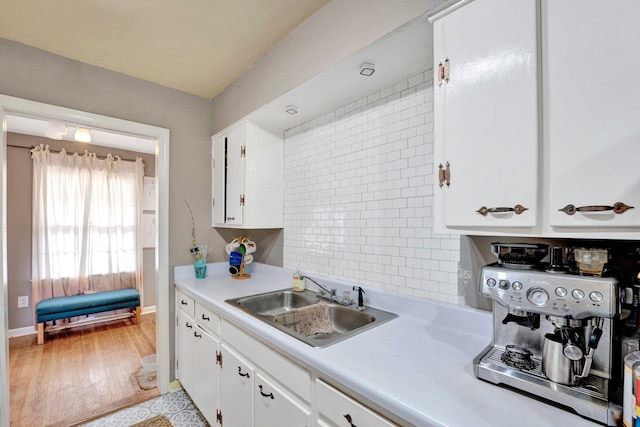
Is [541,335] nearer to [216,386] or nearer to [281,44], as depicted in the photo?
[216,386]

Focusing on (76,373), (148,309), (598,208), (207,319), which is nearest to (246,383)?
(207,319)

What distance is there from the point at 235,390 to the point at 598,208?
5.52 ft

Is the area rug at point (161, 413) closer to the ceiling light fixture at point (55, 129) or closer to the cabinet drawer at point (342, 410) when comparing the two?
the cabinet drawer at point (342, 410)

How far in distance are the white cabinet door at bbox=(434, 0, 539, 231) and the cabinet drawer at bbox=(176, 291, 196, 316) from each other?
1.81 m

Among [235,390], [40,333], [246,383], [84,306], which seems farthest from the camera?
[84,306]

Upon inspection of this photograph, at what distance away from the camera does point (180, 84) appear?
235 centimetres

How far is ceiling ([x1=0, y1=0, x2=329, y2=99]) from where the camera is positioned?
1505mm

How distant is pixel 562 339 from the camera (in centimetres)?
76

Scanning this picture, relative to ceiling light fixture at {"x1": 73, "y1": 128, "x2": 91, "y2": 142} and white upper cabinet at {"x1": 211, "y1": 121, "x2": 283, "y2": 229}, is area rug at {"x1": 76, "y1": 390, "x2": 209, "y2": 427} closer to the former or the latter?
white upper cabinet at {"x1": 211, "y1": 121, "x2": 283, "y2": 229}

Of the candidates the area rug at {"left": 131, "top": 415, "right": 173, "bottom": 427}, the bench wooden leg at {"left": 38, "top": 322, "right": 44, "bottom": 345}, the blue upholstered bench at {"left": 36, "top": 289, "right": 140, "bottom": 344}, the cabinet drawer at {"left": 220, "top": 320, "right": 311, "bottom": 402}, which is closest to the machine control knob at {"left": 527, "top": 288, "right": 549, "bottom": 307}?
the cabinet drawer at {"left": 220, "top": 320, "right": 311, "bottom": 402}

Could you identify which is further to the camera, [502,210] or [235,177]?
[235,177]

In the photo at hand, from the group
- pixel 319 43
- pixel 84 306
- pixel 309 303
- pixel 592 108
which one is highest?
pixel 319 43

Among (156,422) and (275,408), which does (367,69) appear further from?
(156,422)

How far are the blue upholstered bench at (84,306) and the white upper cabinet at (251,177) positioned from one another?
7.68 feet
